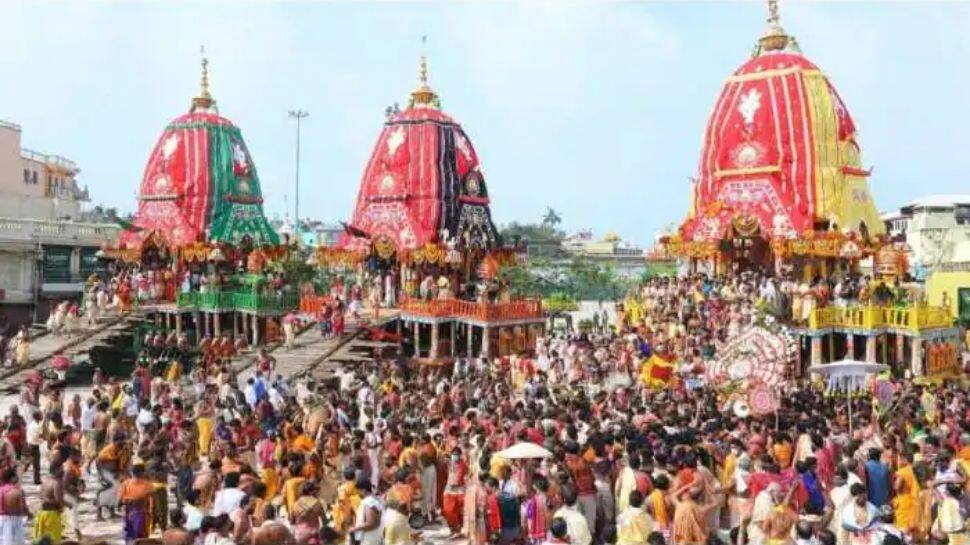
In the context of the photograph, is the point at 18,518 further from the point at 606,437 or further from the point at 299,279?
the point at 299,279

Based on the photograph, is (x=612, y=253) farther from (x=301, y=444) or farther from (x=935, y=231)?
(x=301, y=444)

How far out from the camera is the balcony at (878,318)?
24156 mm

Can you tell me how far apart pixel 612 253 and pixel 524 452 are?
8251 cm

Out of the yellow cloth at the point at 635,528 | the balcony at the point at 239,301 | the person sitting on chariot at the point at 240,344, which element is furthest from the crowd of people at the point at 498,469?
the balcony at the point at 239,301

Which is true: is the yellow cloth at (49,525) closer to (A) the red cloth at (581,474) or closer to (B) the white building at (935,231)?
(A) the red cloth at (581,474)

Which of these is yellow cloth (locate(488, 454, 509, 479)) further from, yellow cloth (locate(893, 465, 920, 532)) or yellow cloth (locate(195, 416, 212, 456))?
yellow cloth (locate(195, 416, 212, 456))

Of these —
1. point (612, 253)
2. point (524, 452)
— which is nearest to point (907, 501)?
point (524, 452)

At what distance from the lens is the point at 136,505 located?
33.9 feet

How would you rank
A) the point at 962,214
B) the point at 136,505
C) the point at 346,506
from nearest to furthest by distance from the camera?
1. the point at 346,506
2. the point at 136,505
3. the point at 962,214

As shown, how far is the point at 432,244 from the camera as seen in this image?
1313 inches

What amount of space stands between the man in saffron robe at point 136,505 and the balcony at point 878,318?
1840cm

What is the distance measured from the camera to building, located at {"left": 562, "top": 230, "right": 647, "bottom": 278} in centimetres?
8638

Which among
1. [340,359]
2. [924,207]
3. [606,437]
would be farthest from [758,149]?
[924,207]

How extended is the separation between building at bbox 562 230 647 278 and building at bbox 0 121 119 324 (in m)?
44.5
